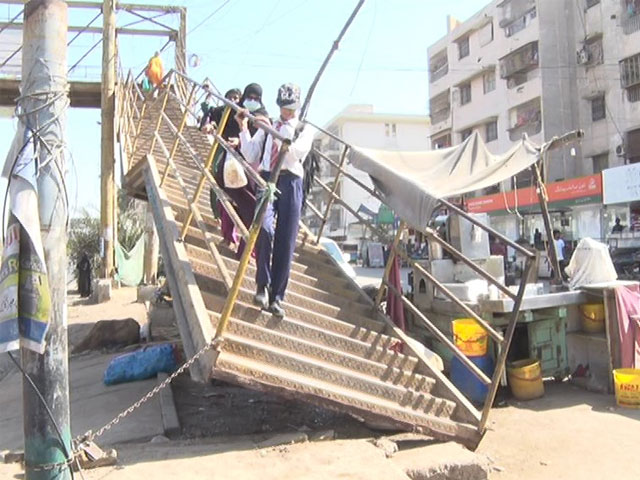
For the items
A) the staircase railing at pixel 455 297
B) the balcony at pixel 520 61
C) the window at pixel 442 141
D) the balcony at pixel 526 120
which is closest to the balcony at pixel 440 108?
the window at pixel 442 141

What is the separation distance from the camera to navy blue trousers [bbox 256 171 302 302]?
4.28 meters

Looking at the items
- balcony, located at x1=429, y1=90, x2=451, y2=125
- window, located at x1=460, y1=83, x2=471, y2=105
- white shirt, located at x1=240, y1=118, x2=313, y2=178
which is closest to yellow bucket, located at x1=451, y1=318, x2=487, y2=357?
white shirt, located at x1=240, y1=118, x2=313, y2=178

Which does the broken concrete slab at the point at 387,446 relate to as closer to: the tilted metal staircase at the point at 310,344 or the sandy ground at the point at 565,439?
the tilted metal staircase at the point at 310,344

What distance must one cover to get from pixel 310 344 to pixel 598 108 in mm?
29980

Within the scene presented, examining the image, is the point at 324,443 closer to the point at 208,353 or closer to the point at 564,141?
the point at 208,353

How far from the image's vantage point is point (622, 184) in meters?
21.5

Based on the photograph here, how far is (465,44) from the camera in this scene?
3950 cm

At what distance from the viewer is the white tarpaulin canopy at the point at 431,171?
4.80 metres

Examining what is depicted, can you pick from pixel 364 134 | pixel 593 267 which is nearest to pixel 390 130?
pixel 364 134

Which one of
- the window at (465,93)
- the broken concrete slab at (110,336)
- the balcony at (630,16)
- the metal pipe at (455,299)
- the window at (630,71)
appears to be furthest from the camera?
the window at (465,93)

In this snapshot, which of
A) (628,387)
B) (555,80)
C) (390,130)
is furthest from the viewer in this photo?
(390,130)

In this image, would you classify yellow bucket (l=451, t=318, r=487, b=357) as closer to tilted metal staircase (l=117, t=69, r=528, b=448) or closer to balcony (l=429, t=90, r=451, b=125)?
tilted metal staircase (l=117, t=69, r=528, b=448)

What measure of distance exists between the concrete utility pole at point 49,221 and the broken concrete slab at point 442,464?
2031 millimetres

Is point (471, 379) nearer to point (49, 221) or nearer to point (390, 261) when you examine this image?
point (390, 261)
